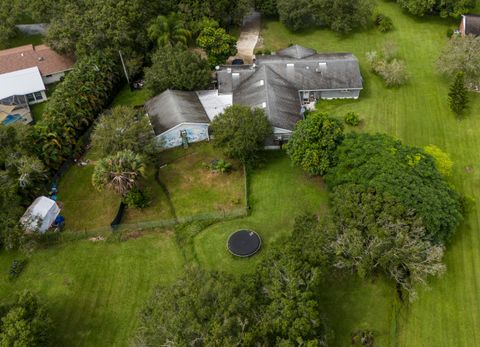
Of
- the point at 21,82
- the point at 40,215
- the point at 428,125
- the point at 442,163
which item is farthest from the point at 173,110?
the point at 428,125

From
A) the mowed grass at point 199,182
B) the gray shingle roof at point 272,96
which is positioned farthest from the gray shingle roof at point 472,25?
the mowed grass at point 199,182

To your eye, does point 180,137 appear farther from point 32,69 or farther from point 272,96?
point 32,69

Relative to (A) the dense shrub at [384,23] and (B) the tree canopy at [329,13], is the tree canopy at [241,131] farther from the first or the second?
(A) the dense shrub at [384,23]

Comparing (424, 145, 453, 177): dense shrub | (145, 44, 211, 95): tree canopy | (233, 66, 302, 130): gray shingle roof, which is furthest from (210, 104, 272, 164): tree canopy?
(424, 145, 453, 177): dense shrub

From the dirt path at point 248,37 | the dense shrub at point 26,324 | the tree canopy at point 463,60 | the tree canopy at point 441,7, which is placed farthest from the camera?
the tree canopy at point 441,7

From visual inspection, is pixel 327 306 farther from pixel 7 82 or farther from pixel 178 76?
pixel 7 82

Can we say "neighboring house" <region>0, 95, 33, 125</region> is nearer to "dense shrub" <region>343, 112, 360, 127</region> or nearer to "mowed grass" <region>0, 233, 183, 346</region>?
"mowed grass" <region>0, 233, 183, 346</region>

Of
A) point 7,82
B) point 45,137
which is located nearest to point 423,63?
point 45,137
